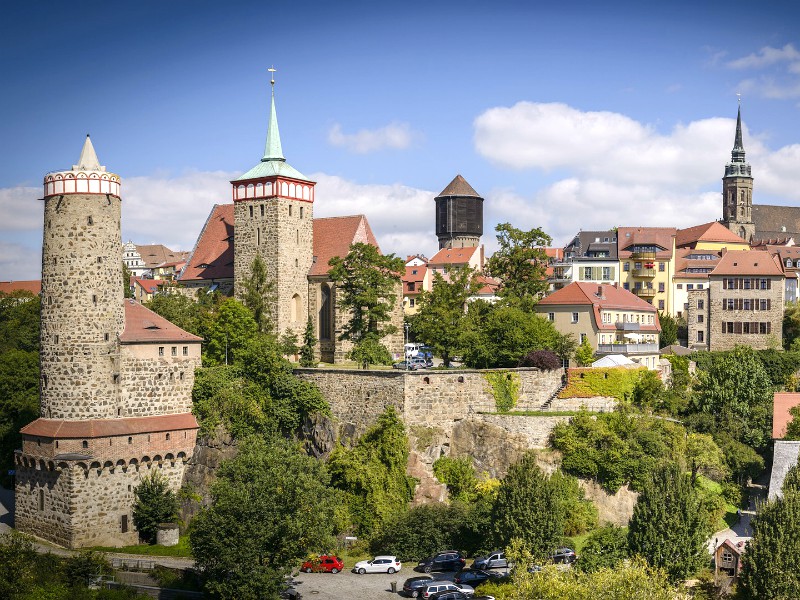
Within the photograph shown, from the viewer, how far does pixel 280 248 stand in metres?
62.5

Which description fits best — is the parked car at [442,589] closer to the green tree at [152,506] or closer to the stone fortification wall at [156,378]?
the green tree at [152,506]

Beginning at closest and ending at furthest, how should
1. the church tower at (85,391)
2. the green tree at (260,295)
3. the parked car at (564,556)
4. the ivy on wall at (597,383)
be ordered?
the parked car at (564,556), the church tower at (85,391), the ivy on wall at (597,383), the green tree at (260,295)

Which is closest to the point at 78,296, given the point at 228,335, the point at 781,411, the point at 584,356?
the point at 228,335

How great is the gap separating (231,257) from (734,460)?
34576mm

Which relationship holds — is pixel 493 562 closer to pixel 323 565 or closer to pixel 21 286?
pixel 323 565

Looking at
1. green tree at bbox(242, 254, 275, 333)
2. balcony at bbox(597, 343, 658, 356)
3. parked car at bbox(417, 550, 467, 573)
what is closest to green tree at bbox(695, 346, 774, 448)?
balcony at bbox(597, 343, 658, 356)

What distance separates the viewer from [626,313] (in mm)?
64812

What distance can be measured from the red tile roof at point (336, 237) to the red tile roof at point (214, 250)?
6297 mm

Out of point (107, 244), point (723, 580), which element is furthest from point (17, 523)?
point (723, 580)

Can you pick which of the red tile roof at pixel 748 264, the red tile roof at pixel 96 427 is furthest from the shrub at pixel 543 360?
the red tile roof at pixel 748 264

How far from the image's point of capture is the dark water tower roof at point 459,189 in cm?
11767

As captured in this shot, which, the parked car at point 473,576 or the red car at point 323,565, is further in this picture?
the red car at point 323,565

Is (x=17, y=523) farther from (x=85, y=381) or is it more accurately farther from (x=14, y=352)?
(x=14, y=352)

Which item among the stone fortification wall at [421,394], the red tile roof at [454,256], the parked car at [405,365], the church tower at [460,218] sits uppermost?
the church tower at [460,218]
